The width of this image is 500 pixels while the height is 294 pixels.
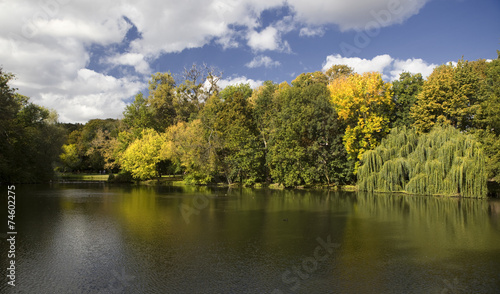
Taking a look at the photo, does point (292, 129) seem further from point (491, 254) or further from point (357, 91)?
point (491, 254)

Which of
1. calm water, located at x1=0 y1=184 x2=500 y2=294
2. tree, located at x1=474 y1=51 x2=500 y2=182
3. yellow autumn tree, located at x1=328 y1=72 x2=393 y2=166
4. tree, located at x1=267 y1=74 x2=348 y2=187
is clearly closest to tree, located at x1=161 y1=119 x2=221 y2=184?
tree, located at x1=267 y1=74 x2=348 y2=187

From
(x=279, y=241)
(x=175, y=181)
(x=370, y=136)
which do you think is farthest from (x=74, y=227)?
(x=175, y=181)

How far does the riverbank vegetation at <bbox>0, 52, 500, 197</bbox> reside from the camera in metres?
30.0

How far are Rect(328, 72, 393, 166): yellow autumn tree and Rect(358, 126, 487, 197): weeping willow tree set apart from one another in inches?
94.0

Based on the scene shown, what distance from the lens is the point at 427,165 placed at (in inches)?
1186

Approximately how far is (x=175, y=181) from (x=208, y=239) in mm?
41020

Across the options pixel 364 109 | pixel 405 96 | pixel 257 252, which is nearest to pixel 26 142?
pixel 364 109

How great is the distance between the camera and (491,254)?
40.0 feet

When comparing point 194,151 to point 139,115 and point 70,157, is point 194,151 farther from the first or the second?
point 70,157

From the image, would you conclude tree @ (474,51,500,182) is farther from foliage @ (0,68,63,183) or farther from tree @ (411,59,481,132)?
foliage @ (0,68,63,183)

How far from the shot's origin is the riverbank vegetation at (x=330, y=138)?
1181 inches

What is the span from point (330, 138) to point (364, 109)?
17.5ft

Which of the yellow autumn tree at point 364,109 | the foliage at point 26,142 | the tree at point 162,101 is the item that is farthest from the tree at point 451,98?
the foliage at point 26,142

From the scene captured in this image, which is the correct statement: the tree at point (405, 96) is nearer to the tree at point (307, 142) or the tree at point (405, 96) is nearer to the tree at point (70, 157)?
the tree at point (307, 142)
